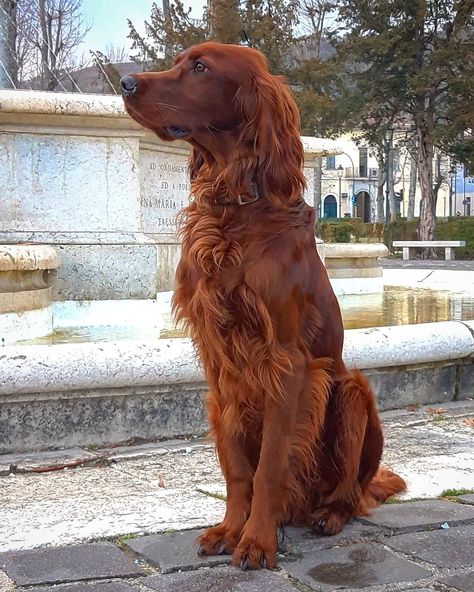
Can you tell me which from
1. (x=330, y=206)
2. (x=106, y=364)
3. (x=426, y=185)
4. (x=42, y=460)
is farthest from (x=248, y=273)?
(x=330, y=206)

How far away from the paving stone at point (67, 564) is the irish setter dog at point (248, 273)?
0.30m

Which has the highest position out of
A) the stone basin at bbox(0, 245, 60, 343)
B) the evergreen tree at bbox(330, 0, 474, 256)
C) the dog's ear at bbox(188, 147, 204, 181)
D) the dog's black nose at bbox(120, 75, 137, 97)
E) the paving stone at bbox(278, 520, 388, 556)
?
the evergreen tree at bbox(330, 0, 474, 256)

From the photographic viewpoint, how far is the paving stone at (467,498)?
3.44 metres

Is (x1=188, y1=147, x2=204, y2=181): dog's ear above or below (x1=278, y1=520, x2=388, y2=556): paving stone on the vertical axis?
above

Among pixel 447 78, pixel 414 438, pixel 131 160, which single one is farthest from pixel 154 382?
pixel 447 78

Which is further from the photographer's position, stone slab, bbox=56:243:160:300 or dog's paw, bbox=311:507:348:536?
stone slab, bbox=56:243:160:300

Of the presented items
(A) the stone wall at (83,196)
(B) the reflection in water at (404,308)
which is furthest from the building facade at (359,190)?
(A) the stone wall at (83,196)

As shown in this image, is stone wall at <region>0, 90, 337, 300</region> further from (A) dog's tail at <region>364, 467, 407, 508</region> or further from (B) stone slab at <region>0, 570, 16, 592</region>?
(B) stone slab at <region>0, 570, 16, 592</region>

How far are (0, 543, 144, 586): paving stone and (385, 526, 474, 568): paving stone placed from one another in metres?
0.92

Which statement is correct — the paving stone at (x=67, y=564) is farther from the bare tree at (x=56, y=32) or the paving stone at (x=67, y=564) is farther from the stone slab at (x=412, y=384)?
the bare tree at (x=56, y=32)

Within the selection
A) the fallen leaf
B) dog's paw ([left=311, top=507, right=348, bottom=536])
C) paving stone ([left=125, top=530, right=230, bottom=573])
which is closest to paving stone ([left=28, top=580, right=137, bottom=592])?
paving stone ([left=125, top=530, right=230, bottom=573])

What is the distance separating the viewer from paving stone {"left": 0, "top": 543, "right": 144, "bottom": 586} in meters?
2.61

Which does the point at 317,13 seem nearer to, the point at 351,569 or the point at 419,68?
the point at 419,68

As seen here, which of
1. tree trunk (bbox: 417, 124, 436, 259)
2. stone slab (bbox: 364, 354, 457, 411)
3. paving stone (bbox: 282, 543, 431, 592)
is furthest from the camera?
tree trunk (bbox: 417, 124, 436, 259)
